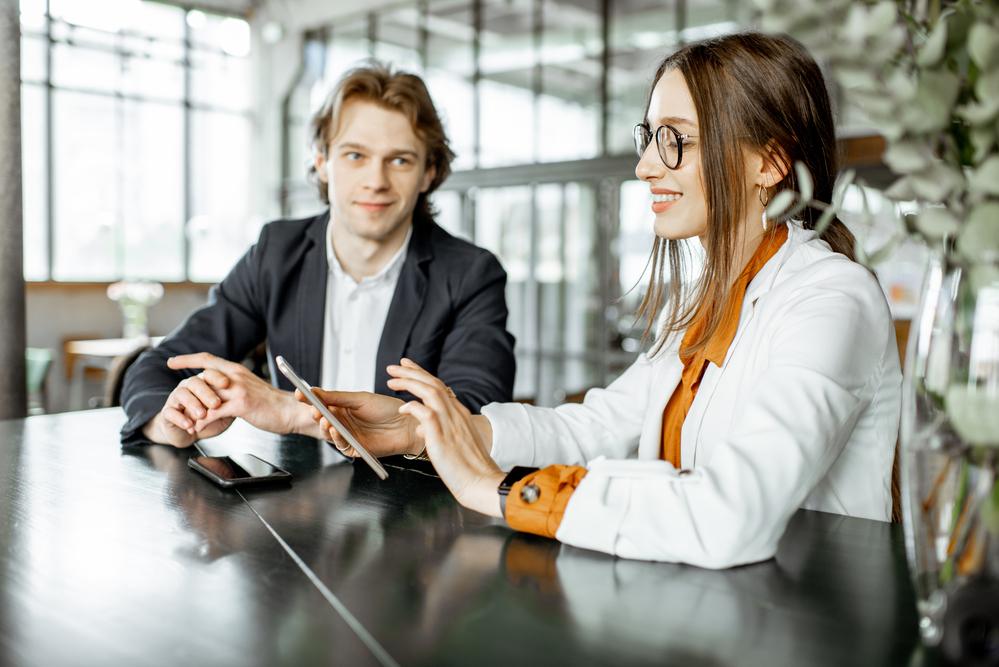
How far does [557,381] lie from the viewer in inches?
281

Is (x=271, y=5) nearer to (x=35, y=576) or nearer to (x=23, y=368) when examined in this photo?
(x=23, y=368)

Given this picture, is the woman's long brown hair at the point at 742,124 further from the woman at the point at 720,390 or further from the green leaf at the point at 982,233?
the green leaf at the point at 982,233

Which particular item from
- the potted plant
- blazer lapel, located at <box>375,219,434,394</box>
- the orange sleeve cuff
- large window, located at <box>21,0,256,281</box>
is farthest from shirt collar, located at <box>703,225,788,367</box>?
large window, located at <box>21,0,256,281</box>

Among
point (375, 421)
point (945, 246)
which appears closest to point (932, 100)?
point (945, 246)

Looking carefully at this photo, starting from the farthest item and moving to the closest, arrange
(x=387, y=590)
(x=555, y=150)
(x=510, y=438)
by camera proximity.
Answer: (x=555, y=150)
(x=510, y=438)
(x=387, y=590)

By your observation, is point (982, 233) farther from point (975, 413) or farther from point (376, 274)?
point (376, 274)

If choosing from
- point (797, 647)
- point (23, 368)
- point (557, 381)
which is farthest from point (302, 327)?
point (557, 381)

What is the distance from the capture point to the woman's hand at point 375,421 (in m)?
1.57

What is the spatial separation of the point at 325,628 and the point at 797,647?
435mm

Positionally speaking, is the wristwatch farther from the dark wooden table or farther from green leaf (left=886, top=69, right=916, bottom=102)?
green leaf (left=886, top=69, right=916, bottom=102)

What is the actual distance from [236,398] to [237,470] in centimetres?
24

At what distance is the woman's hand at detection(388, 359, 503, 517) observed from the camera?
127cm

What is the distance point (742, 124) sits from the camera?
1.48 m

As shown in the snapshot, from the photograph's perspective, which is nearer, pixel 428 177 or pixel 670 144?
pixel 670 144
